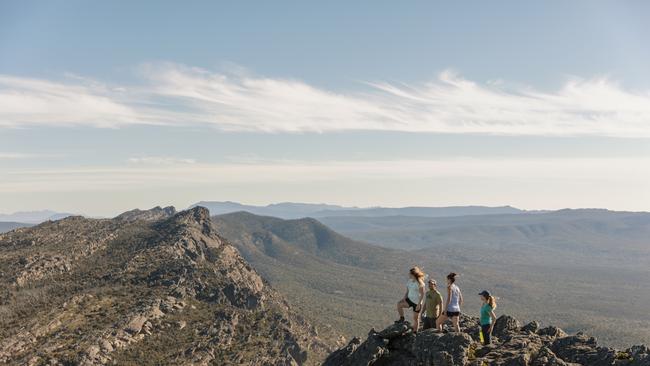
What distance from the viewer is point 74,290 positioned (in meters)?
91.2

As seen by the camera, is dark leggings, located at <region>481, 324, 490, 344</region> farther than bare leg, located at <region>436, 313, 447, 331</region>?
Yes

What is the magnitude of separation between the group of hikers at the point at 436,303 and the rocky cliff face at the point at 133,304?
198 ft

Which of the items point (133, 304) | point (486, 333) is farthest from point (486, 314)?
point (133, 304)

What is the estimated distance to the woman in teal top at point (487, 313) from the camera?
100 feet

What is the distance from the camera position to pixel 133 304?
293 feet

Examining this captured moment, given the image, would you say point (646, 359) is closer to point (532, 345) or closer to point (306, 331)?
point (532, 345)

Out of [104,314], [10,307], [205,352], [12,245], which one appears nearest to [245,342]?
[205,352]

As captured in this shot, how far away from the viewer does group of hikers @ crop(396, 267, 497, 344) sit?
1184 inches

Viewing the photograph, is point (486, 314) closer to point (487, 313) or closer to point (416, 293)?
point (487, 313)

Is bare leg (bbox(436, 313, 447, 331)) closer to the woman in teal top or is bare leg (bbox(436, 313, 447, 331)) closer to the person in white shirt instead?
the person in white shirt

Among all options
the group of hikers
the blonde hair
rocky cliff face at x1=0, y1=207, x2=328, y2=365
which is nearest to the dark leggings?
the group of hikers

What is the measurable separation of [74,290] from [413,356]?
83.2 m

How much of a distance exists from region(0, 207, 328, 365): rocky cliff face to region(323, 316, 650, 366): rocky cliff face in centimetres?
5806

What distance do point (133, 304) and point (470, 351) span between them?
7618cm
